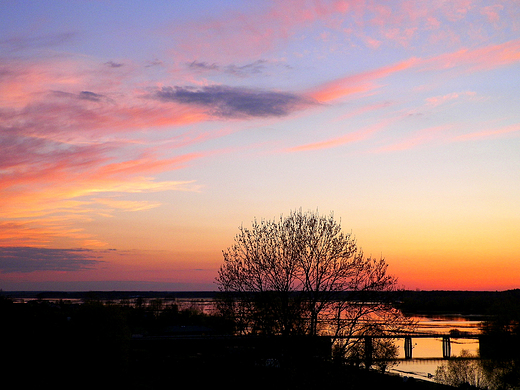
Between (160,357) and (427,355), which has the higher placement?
(160,357)

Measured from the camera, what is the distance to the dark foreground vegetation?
29281 mm

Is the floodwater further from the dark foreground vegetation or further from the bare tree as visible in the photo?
the bare tree

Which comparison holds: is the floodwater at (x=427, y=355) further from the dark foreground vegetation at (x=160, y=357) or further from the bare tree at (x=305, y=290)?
the bare tree at (x=305, y=290)

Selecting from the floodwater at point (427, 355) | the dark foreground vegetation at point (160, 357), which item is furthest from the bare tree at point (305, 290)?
the floodwater at point (427, 355)

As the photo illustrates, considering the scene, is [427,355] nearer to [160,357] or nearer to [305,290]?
[160,357]

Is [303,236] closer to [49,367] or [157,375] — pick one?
[49,367]

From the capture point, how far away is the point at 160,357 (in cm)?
7856

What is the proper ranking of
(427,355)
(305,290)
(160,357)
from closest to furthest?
1. (305,290)
2. (160,357)
3. (427,355)

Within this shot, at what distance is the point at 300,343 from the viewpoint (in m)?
29.4

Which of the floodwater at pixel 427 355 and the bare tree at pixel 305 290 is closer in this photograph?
the bare tree at pixel 305 290

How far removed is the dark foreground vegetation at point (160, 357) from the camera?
29.3 m

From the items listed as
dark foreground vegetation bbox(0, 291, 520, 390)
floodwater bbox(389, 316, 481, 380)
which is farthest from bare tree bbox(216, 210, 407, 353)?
floodwater bbox(389, 316, 481, 380)

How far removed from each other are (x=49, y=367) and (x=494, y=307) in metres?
55.5

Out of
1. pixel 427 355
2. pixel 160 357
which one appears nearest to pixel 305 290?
pixel 160 357
